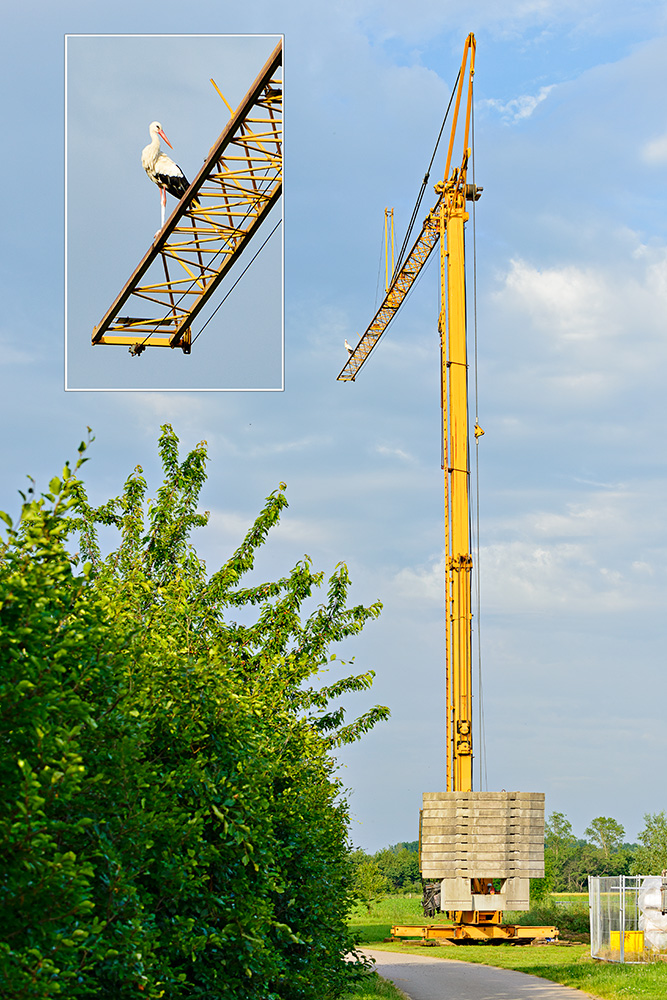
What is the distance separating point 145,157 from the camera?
10266 millimetres

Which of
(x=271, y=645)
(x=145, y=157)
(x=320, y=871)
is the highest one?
(x=145, y=157)

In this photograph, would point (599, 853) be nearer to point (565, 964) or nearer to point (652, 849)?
point (652, 849)

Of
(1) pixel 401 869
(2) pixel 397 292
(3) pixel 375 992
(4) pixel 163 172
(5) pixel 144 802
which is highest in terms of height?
(2) pixel 397 292

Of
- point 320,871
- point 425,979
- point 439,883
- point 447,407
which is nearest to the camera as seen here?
point 320,871

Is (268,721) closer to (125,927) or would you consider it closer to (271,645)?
(125,927)

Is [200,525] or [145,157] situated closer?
[145,157]

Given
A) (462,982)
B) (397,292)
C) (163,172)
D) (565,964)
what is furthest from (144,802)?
(397,292)

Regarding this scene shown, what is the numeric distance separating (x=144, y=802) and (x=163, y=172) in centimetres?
638

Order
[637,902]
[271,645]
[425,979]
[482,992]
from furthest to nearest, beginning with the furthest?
[637,902] → [425,979] → [482,992] → [271,645]

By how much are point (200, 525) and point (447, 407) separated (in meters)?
17.2

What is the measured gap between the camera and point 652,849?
59000mm

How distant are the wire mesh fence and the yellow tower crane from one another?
2.75 meters

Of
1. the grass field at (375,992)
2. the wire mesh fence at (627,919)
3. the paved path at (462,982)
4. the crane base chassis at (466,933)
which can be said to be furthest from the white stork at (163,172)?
the crane base chassis at (466,933)

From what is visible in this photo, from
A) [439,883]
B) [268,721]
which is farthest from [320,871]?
[439,883]
